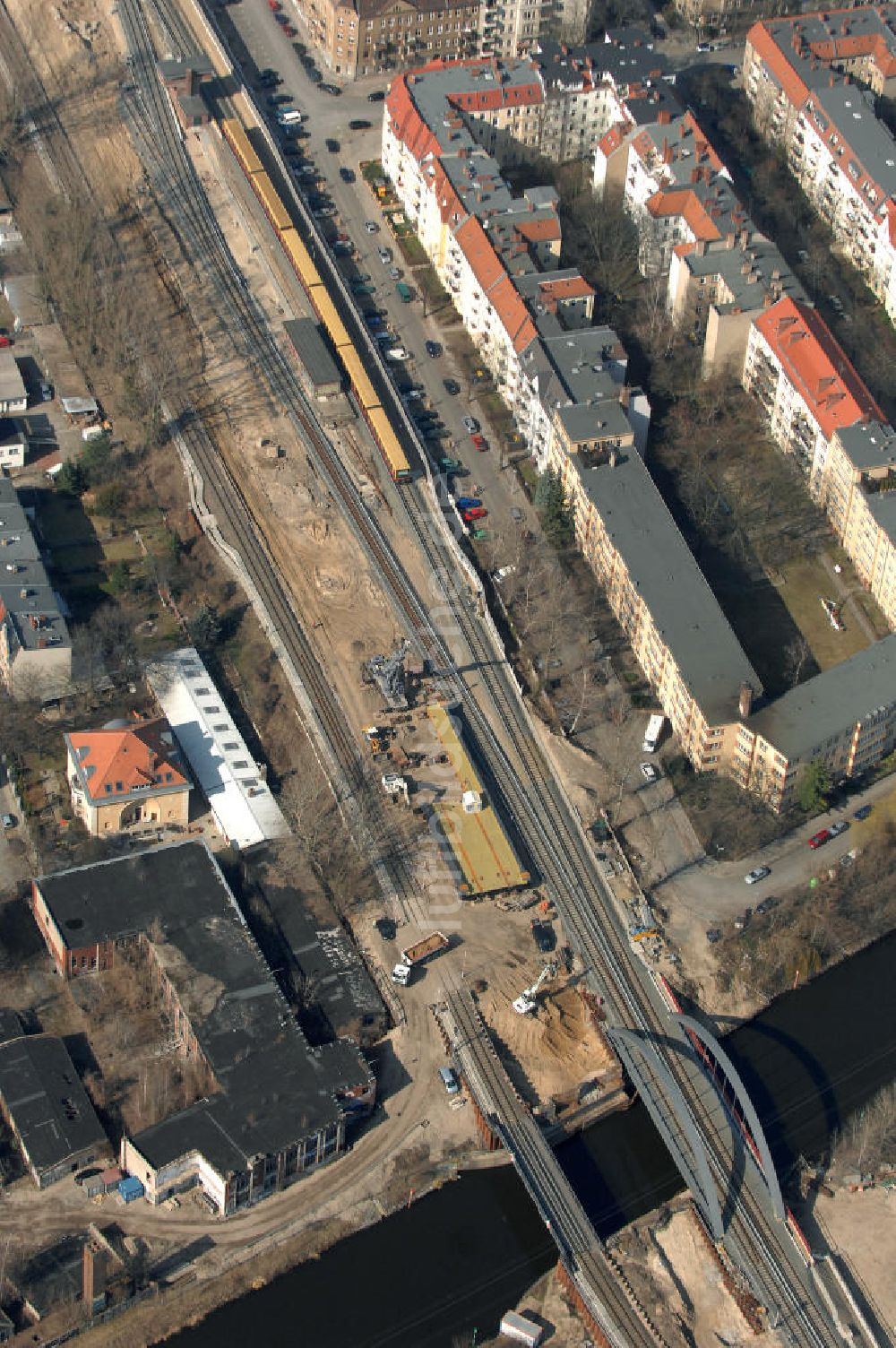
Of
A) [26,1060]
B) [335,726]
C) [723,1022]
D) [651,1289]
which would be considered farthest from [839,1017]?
[26,1060]

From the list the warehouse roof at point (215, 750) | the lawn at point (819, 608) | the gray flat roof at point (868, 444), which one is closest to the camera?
the warehouse roof at point (215, 750)

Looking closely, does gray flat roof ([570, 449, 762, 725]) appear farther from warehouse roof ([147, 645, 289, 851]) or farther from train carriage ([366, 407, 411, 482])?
warehouse roof ([147, 645, 289, 851])

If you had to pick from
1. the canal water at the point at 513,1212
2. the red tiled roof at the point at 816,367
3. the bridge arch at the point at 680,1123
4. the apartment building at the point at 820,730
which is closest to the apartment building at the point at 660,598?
the apartment building at the point at 820,730

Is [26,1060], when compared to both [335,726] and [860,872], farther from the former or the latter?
[860,872]

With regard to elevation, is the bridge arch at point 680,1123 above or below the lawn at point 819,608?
below

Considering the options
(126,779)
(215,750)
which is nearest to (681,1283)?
(126,779)

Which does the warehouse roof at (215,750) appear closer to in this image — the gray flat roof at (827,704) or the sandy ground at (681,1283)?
the gray flat roof at (827,704)

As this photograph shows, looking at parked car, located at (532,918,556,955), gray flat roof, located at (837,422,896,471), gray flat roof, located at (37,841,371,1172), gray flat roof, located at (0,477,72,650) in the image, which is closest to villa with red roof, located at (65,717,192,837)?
gray flat roof, located at (37,841,371,1172)
